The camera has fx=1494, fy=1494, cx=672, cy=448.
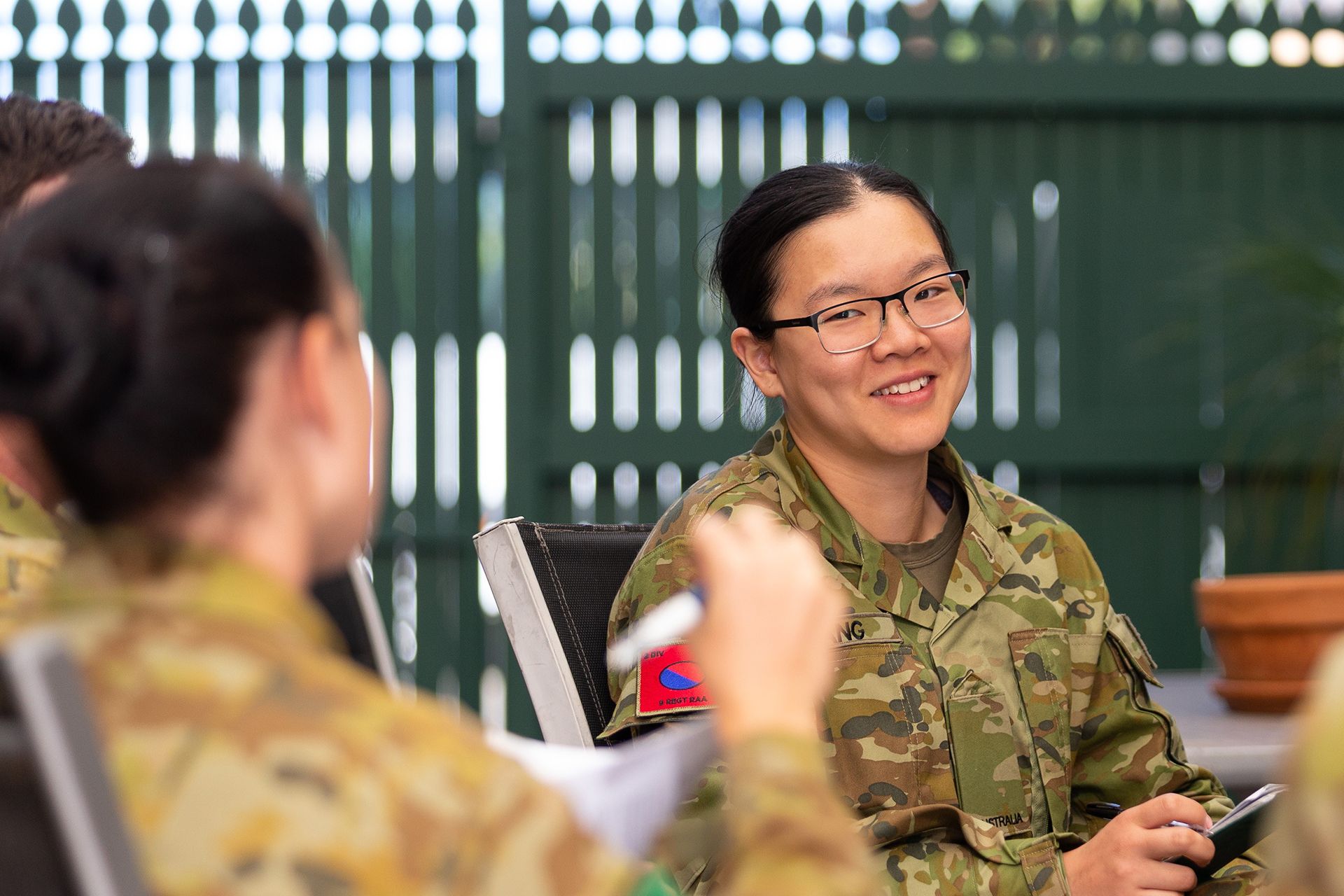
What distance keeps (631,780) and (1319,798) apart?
385mm

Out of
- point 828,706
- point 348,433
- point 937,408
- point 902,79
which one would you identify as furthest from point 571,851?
Answer: point 902,79

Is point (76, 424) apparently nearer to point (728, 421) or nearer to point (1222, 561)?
point (728, 421)

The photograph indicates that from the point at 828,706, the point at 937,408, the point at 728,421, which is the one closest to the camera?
the point at 828,706

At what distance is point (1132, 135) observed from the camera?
14.2 feet

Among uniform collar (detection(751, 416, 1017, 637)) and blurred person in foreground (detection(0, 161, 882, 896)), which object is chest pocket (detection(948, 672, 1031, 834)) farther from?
blurred person in foreground (detection(0, 161, 882, 896))

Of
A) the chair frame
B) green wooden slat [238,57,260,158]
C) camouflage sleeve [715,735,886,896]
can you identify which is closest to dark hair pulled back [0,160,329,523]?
camouflage sleeve [715,735,886,896]

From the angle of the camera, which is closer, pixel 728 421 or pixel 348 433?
pixel 348 433

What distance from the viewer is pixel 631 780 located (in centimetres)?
90

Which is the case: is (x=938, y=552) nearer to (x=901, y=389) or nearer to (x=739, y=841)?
(x=901, y=389)

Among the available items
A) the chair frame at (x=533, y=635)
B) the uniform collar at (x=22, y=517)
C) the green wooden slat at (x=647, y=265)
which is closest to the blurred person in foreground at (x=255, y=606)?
the uniform collar at (x=22, y=517)

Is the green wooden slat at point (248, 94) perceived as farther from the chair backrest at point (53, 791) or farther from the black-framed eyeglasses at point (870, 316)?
the chair backrest at point (53, 791)

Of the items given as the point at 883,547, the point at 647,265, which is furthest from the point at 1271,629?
the point at 647,265

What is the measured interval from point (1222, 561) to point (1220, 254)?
0.88m

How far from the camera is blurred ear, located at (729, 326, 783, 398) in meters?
2.21
